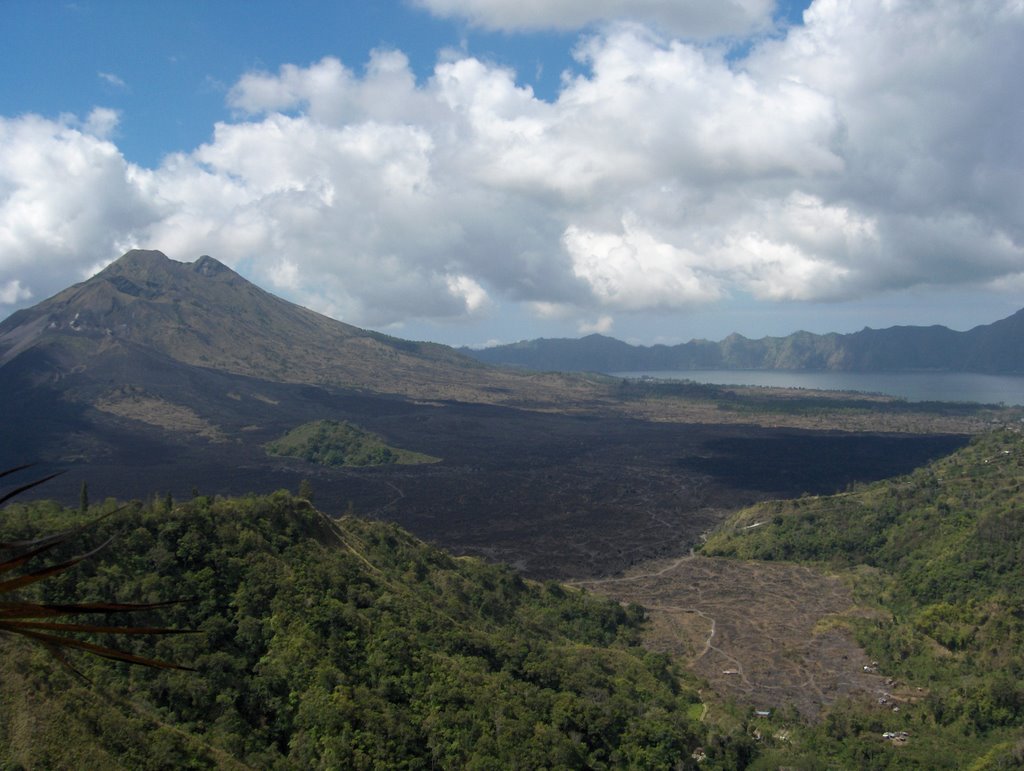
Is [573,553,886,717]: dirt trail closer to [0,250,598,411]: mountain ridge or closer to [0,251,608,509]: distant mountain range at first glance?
[0,251,608,509]: distant mountain range

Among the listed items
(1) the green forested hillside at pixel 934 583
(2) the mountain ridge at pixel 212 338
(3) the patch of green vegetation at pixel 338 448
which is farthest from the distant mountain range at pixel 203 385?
(1) the green forested hillside at pixel 934 583

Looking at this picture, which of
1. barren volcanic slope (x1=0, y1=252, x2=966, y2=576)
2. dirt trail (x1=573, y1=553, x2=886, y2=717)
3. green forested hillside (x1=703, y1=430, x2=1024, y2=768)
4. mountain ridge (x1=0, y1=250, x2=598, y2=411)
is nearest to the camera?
green forested hillside (x1=703, y1=430, x2=1024, y2=768)

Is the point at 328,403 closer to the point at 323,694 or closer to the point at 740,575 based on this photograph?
the point at 740,575

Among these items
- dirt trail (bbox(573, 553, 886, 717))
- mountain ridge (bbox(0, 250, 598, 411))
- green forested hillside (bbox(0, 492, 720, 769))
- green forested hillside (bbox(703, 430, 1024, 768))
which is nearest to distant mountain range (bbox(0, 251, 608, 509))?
mountain ridge (bbox(0, 250, 598, 411))

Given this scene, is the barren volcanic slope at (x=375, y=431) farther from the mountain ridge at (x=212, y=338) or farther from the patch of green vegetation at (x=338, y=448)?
the patch of green vegetation at (x=338, y=448)

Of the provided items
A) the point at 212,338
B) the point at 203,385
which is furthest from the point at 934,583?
the point at 212,338
